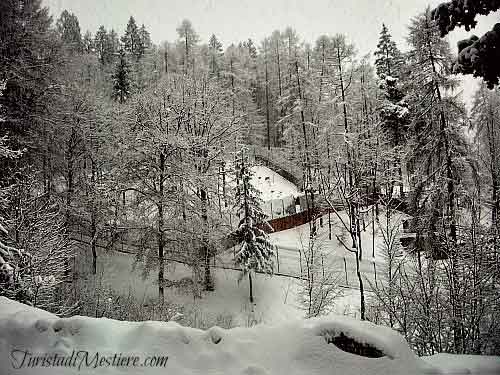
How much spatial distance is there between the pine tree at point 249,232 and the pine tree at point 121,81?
27.3 m

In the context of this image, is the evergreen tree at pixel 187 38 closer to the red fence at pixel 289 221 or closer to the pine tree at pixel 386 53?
the pine tree at pixel 386 53

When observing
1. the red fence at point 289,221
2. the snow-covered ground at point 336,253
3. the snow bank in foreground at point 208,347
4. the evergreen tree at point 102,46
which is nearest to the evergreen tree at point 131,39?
the evergreen tree at point 102,46

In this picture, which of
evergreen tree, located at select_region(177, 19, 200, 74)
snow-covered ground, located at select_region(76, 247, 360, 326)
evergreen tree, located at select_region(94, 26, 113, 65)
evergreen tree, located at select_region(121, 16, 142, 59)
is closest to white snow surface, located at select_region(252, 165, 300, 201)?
snow-covered ground, located at select_region(76, 247, 360, 326)

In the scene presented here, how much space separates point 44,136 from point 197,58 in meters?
26.1

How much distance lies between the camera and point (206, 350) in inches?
213

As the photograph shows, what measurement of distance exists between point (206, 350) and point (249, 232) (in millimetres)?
14885

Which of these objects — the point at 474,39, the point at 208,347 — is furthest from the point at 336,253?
the point at 208,347

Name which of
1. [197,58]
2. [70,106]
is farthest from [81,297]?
[197,58]

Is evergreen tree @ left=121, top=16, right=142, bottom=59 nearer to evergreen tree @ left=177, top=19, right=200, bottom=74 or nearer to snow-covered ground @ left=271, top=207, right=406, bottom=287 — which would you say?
evergreen tree @ left=177, top=19, right=200, bottom=74

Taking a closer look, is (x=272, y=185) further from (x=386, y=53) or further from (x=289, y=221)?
(x=386, y=53)

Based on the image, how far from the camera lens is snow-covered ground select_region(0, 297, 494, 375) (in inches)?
204

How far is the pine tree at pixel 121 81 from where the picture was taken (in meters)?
42.6

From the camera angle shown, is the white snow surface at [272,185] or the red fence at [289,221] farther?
the white snow surface at [272,185]

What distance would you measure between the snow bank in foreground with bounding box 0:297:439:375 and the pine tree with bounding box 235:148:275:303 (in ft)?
46.3
